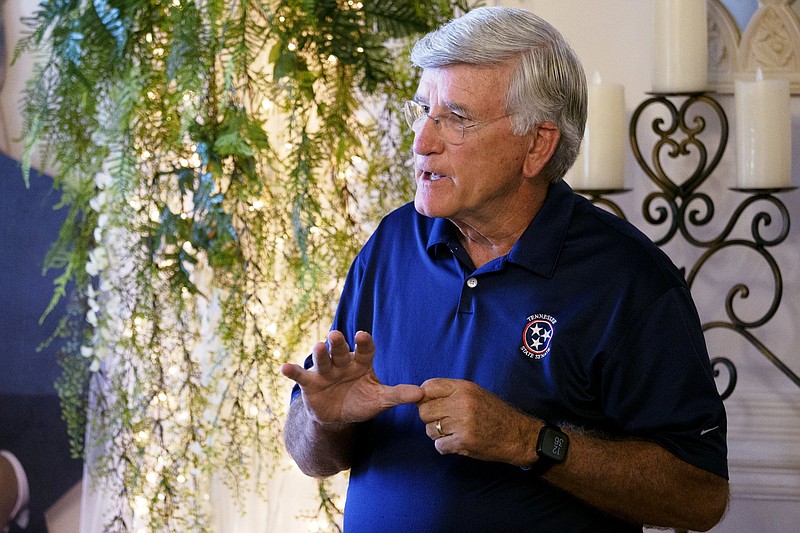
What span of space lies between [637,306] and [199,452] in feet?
3.40

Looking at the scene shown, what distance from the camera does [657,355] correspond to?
3.82 feet

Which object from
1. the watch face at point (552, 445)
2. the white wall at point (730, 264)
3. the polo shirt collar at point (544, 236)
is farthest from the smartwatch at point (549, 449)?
the white wall at point (730, 264)

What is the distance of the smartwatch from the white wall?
1040mm

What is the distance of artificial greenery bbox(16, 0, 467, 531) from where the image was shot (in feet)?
5.15

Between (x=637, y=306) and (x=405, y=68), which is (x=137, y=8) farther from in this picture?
(x=637, y=306)

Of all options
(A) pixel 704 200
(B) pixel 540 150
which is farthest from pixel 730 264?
(B) pixel 540 150

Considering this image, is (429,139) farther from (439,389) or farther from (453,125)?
(439,389)

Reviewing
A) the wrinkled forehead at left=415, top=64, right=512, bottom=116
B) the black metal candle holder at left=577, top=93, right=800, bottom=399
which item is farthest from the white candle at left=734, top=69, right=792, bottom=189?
the wrinkled forehead at left=415, top=64, right=512, bottom=116

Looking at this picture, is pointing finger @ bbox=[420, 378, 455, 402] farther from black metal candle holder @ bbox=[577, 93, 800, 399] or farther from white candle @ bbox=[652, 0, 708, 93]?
white candle @ bbox=[652, 0, 708, 93]

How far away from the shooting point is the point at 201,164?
1.60 meters

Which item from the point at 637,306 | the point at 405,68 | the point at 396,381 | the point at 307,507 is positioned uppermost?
the point at 405,68

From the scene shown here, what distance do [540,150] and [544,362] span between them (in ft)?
1.02

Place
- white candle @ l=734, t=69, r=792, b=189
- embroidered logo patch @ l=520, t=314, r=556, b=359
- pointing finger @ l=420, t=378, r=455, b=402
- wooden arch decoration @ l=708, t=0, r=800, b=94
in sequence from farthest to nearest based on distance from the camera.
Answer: wooden arch decoration @ l=708, t=0, r=800, b=94 → white candle @ l=734, t=69, r=792, b=189 → embroidered logo patch @ l=520, t=314, r=556, b=359 → pointing finger @ l=420, t=378, r=455, b=402

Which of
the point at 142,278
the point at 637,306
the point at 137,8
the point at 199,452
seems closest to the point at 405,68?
the point at 137,8
